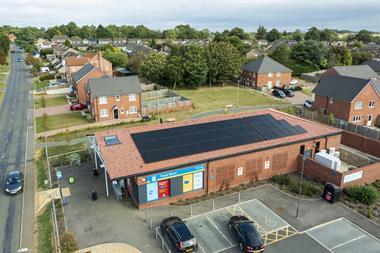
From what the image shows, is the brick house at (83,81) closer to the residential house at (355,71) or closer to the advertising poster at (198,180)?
the advertising poster at (198,180)

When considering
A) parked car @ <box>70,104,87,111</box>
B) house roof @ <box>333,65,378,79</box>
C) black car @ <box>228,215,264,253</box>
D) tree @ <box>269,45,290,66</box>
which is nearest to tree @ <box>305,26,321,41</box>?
tree @ <box>269,45,290,66</box>

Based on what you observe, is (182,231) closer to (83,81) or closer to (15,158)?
(15,158)

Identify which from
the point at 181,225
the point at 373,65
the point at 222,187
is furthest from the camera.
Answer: the point at 373,65

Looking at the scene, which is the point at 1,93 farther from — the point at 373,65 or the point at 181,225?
the point at 373,65

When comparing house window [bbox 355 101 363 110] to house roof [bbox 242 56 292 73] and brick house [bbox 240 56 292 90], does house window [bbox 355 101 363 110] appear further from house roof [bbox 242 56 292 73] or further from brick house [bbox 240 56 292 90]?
house roof [bbox 242 56 292 73]

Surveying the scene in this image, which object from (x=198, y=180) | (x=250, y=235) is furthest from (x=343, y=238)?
(x=198, y=180)

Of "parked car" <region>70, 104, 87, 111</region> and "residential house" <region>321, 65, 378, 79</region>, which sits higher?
"residential house" <region>321, 65, 378, 79</region>

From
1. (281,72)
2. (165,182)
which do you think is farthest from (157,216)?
(281,72)

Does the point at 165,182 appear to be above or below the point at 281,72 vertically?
below
